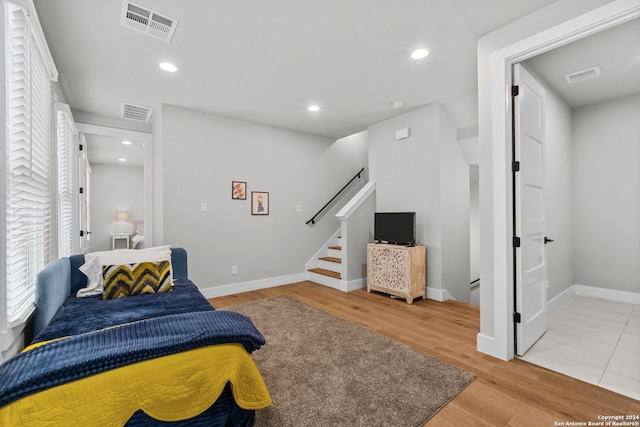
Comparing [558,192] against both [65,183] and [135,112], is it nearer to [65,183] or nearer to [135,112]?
[135,112]

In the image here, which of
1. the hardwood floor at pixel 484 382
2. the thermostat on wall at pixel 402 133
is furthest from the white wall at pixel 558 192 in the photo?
the thermostat on wall at pixel 402 133

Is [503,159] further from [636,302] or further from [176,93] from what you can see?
[176,93]

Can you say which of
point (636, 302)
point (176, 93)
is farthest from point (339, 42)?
point (636, 302)

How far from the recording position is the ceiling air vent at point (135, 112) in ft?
12.6

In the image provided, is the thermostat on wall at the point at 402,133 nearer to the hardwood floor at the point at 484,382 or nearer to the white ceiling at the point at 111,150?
the hardwood floor at the point at 484,382

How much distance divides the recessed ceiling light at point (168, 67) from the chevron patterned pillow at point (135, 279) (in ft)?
6.25

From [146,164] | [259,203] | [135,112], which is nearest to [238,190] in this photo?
[259,203]

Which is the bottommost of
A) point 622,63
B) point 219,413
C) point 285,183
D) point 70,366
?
point 219,413

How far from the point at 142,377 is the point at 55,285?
1.55 m

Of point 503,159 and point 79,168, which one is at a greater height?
point 79,168

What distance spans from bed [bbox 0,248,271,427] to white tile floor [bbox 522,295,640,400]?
2247 mm

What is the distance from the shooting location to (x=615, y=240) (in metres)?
3.77

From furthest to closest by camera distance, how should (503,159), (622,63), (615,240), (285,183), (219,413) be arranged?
(285,183), (615,240), (622,63), (503,159), (219,413)

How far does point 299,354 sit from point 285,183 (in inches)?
120
